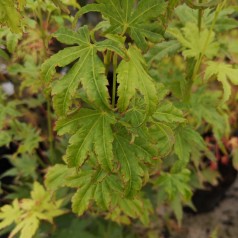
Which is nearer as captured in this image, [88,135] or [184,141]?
[88,135]

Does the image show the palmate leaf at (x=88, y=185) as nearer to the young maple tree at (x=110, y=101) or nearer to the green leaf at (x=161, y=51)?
the young maple tree at (x=110, y=101)

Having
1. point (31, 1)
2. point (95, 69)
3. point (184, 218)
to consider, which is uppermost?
point (31, 1)

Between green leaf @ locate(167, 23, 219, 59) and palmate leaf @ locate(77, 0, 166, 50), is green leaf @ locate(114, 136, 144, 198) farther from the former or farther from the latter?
green leaf @ locate(167, 23, 219, 59)

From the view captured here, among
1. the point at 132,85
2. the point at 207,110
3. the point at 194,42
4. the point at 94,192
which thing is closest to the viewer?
the point at 132,85

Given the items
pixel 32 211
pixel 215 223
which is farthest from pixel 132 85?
pixel 215 223

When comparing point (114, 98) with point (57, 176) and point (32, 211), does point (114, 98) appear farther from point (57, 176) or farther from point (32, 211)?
point (32, 211)

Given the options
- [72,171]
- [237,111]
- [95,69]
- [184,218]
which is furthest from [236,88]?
[95,69]

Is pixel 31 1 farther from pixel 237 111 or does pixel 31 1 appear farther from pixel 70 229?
pixel 237 111
